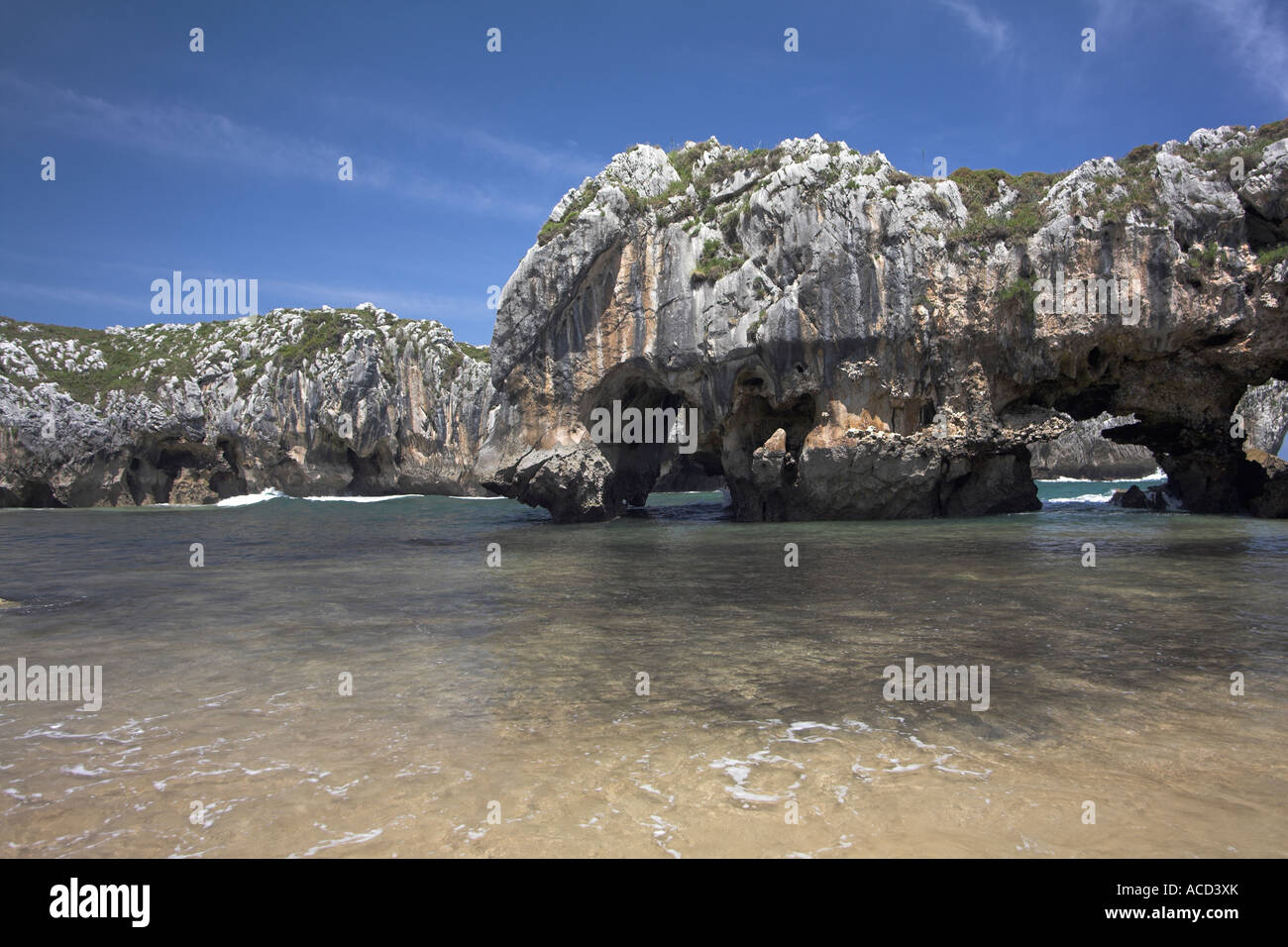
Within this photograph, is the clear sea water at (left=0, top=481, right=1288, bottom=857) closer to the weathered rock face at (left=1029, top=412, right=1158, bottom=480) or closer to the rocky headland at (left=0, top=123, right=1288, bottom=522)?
the rocky headland at (left=0, top=123, right=1288, bottom=522)

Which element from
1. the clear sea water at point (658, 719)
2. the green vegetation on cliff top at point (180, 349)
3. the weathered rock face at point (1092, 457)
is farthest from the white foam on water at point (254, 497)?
the weathered rock face at point (1092, 457)

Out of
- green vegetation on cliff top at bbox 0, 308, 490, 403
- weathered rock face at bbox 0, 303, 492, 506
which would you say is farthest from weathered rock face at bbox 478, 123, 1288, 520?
green vegetation on cliff top at bbox 0, 308, 490, 403

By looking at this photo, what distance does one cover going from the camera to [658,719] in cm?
672

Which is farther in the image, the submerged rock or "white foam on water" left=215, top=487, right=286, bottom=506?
"white foam on water" left=215, top=487, right=286, bottom=506

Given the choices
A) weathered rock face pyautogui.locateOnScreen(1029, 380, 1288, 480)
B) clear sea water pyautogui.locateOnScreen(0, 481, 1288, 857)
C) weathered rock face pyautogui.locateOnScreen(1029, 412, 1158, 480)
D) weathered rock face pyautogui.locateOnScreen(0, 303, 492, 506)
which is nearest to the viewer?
clear sea water pyautogui.locateOnScreen(0, 481, 1288, 857)

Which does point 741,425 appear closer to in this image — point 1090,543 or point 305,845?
point 1090,543

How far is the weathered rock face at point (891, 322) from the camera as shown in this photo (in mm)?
27203

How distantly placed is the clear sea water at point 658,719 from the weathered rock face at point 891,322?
15909 millimetres

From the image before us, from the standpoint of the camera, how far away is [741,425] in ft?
115

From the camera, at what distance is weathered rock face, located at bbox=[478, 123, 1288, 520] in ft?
89.2

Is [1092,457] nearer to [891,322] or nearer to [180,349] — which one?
[891,322]

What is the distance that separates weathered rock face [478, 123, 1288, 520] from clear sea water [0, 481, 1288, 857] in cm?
1591

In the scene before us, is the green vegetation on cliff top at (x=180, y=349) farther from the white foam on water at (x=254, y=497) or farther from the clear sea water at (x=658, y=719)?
the clear sea water at (x=658, y=719)

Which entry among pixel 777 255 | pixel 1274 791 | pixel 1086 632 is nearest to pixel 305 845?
pixel 1274 791
